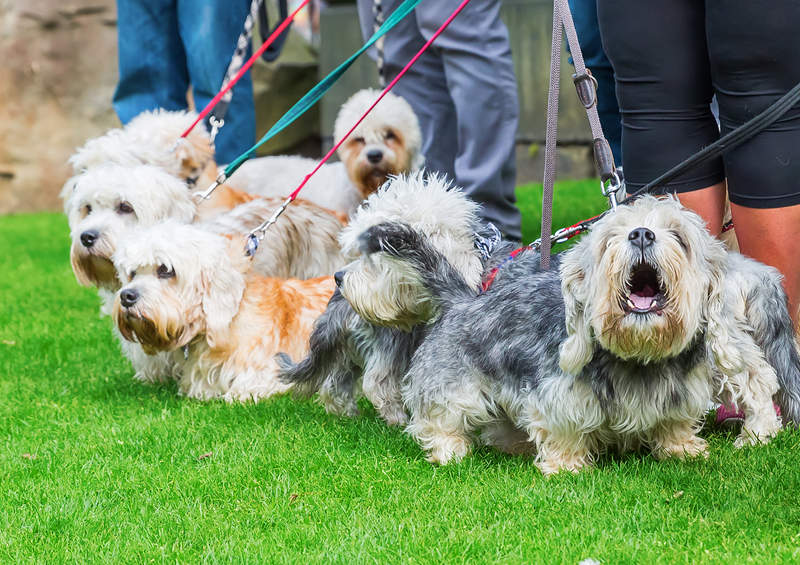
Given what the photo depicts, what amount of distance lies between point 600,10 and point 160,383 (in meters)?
2.76

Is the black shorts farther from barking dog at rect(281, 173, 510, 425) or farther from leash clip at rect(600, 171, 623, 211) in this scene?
barking dog at rect(281, 173, 510, 425)

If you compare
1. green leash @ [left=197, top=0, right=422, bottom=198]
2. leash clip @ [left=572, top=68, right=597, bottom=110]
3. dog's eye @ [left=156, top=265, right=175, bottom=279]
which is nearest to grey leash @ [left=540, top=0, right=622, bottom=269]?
leash clip @ [left=572, top=68, right=597, bottom=110]

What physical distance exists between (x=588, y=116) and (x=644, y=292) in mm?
664

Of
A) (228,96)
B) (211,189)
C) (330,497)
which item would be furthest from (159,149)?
(330,497)

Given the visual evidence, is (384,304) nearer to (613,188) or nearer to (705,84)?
(613,188)

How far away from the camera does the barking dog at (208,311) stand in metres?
4.54

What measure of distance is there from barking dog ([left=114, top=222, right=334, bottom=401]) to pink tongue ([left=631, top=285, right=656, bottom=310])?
2.07m

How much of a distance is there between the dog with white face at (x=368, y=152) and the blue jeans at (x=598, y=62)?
1.30 meters

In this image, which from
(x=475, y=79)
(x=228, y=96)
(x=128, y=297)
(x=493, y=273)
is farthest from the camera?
(x=475, y=79)

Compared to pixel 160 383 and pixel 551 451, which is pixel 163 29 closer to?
pixel 160 383

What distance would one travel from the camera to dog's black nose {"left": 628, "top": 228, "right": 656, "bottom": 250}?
285 centimetres

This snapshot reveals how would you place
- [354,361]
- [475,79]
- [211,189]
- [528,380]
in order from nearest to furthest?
[528,380] → [354,361] → [211,189] → [475,79]

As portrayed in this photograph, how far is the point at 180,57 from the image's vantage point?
22.5 ft

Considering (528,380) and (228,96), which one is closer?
(528,380)
